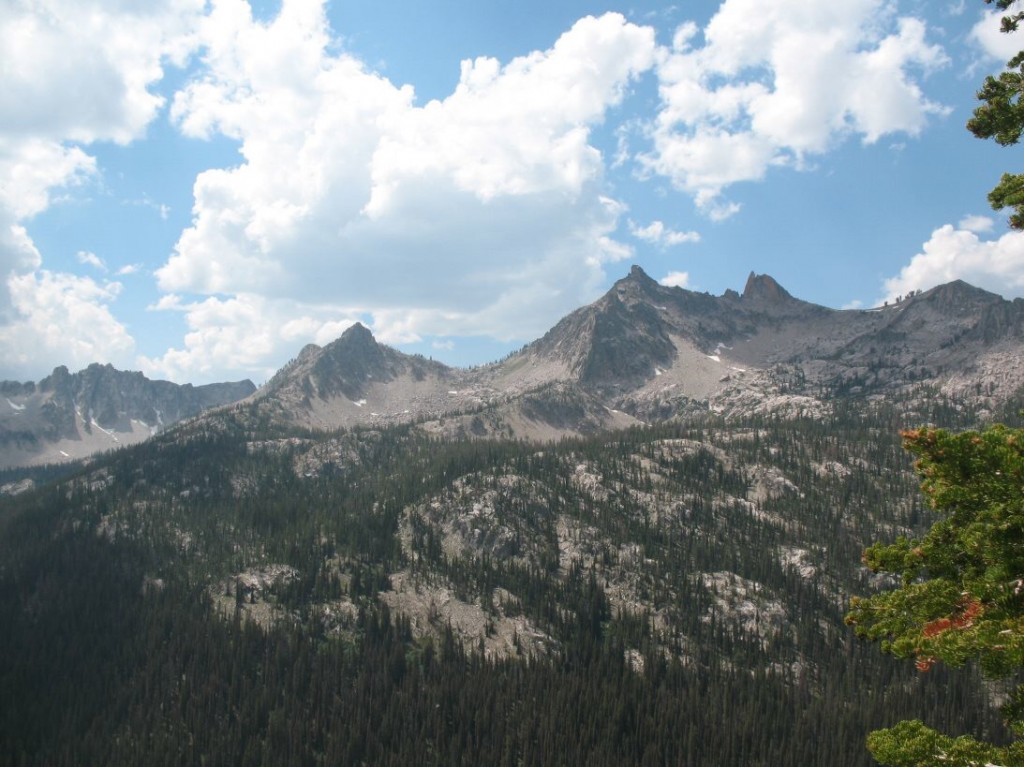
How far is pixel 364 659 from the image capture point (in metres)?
167

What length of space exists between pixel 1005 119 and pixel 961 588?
13966 millimetres

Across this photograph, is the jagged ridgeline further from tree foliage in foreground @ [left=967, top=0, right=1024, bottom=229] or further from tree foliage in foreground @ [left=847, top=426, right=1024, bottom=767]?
tree foliage in foreground @ [left=967, top=0, right=1024, bottom=229]

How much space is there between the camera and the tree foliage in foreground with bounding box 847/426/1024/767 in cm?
1561

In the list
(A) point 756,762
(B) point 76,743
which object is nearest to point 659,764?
(A) point 756,762

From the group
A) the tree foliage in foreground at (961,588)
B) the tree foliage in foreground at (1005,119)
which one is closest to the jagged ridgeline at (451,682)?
the tree foliage in foreground at (961,588)

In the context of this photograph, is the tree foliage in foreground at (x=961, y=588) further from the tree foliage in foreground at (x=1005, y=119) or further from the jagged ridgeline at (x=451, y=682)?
the jagged ridgeline at (x=451, y=682)

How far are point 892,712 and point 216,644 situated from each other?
538ft

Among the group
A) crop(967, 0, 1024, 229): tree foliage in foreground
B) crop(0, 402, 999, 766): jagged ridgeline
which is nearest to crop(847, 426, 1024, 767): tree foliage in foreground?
crop(967, 0, 1024, 229): tree foliage in foreground

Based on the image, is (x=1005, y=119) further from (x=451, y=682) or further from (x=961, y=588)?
(x=451, y=682)

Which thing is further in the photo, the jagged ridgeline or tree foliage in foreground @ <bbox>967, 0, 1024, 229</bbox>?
the jagged ridgeline

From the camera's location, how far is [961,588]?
17.6 metres

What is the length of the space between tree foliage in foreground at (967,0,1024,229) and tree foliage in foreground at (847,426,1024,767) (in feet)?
23.2

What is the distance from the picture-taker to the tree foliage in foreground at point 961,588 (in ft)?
51.2

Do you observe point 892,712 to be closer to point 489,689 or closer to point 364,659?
point 489,689
